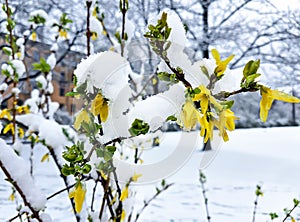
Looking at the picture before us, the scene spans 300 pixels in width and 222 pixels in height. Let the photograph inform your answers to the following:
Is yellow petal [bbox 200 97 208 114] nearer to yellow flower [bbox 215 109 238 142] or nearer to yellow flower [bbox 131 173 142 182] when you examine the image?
yellow flower [bbox 215 109 238 142]

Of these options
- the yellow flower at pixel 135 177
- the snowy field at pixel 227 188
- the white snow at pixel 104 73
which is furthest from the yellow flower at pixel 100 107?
the snowy field at pixel 227 188

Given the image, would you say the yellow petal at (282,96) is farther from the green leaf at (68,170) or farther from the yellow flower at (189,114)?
the green leaf at (68,170)

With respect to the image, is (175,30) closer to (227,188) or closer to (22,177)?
(22,177)

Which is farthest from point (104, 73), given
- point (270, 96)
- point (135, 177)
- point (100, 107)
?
point (135, 177)

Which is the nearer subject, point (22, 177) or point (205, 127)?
point (205, 127)

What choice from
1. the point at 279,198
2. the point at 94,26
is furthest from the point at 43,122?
the point at 279,198

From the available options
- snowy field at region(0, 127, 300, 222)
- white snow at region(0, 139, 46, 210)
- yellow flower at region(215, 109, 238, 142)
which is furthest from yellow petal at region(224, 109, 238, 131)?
snowy field at region(0, 127, 300, 222)

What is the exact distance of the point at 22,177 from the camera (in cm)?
45

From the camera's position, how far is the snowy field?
67.4 inches

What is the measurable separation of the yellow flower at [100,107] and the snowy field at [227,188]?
0.67 meters

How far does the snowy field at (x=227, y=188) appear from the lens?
5.61 feet

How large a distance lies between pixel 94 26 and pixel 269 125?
21.3ft

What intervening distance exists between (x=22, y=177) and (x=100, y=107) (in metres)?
0.24

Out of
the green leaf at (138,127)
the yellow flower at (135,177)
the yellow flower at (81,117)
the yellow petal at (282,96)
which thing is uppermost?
the yellow petal at (282,96)
